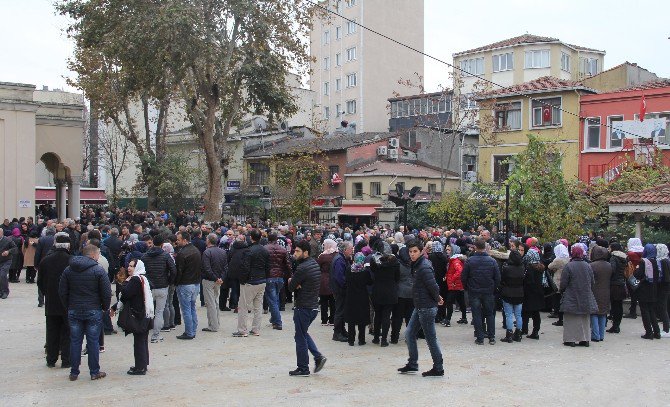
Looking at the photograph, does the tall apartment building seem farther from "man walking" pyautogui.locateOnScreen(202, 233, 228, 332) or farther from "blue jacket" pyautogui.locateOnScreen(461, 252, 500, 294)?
"blue jacket" pyautogui.locateOnScreen(461, 252, 500, 294)

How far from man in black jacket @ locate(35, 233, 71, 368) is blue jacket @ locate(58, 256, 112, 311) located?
0.64m

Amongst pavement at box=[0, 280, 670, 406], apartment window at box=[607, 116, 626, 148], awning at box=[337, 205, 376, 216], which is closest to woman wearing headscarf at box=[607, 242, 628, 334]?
pavement at box=[0, 280, 670, 406]

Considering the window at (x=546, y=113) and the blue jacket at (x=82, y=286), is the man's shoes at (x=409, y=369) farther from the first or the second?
the window at (x=546, y=113)

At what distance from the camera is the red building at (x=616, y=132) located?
32.9 m

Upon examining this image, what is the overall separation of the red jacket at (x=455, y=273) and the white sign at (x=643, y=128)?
21.3m

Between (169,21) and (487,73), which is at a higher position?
(487,73)

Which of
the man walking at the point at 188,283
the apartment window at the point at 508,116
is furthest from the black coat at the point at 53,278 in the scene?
the apartment window at the point at 508,116

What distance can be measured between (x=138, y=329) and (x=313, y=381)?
2.42 metres

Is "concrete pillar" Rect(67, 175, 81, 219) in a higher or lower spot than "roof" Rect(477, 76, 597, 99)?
lower

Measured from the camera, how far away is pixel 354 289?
38.2ft

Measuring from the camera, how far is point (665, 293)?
12.7 meters

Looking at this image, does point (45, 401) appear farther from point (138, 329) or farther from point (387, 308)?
point (387, 308)

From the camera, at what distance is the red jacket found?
13.4 metres

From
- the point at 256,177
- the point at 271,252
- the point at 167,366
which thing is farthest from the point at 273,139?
the point at 167,366
